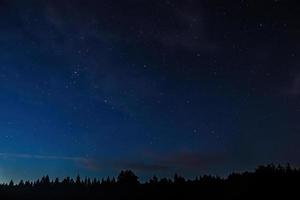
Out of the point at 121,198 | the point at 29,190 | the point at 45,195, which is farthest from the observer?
the point at 29,190

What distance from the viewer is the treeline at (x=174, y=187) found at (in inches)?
2569

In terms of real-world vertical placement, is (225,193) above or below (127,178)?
below

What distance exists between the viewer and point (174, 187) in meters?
107

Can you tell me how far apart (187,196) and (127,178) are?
35975 millimetres

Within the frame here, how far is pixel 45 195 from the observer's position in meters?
148

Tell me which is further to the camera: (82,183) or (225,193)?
(82,183)

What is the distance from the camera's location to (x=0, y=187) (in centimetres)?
17838

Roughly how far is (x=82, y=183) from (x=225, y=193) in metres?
84.4

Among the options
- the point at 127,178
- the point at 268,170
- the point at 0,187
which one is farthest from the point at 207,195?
the point at 0,187

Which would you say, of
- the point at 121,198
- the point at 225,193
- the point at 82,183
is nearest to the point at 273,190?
the point at 225,193

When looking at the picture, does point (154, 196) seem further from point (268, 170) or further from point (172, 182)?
point (268, 170)

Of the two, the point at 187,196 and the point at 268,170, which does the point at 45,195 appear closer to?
the point at 187,196

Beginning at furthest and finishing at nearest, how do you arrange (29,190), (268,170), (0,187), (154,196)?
(0,187) → (29,190) → (154,196) → (268,170)

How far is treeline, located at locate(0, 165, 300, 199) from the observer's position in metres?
65.2
